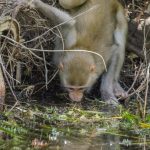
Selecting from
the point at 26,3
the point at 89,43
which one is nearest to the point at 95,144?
the point at 26,3

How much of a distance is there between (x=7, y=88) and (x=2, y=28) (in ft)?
3.58

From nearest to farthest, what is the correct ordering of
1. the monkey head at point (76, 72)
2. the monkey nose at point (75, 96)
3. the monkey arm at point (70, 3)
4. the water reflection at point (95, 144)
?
1. the water reflection at point (95, 144)
2. the monkey head at point (76, 72)
3. the monkey nose at point (75, 96)
4. the monkey arm at point (70, 3)

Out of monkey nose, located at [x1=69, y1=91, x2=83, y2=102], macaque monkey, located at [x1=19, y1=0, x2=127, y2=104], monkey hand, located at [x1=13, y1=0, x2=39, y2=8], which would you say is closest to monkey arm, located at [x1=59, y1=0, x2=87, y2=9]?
macaque monkey, located at [x1=19, y1=0, x2=127, y2=104]

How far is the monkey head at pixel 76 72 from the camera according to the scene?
10062 millimetres

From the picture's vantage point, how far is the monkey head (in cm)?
1006

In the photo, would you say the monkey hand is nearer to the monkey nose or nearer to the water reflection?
the monkey nose

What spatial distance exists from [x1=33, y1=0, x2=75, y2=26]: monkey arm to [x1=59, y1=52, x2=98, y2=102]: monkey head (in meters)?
0.47

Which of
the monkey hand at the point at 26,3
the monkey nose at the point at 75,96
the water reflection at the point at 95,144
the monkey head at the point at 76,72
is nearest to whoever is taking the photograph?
the water reflection at the point at 95,144

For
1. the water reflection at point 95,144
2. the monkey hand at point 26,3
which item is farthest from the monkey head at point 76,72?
the water reflection at point 95,144

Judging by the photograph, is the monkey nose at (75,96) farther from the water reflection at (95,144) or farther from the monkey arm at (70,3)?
the water reflection at (95,144)

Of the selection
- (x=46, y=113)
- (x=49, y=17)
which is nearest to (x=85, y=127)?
(x=46, y=113)

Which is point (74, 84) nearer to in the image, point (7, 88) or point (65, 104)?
point (65, 104)

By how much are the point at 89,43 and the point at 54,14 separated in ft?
2.20

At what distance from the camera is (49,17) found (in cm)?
1019
